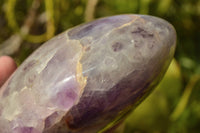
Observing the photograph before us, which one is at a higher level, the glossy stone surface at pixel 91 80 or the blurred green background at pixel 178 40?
the glossy stone surface at pixel 91 80

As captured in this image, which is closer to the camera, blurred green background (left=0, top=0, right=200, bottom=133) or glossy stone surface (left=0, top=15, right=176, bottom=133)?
glossy stone surface (left=0, top=15, right=176, bottom=133)

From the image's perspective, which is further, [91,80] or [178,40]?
[178,40]

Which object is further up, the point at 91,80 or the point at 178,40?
the point at 91,80

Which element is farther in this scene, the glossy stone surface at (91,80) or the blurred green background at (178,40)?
the blurred green background at (178,40)

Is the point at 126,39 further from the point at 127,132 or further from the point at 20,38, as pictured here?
the point at 20,38
